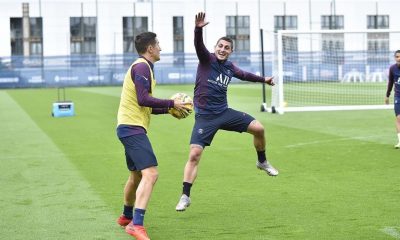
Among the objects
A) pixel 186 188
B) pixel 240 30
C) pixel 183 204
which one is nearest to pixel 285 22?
pixel 240 30

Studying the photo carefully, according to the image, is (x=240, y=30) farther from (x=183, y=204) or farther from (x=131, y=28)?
(x=183, y=204)

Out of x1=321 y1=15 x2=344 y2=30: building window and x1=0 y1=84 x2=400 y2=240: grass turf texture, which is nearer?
x1=0 y1=84 x2=400 y2=240: grass turf texture

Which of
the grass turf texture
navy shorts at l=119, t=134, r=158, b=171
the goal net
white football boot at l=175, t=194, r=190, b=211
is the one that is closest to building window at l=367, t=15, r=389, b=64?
the goal net

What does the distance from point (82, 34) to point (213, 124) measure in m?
57.8

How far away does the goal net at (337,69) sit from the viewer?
3510 centimetres

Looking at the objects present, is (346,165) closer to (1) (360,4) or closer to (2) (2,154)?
(2) (2,154)

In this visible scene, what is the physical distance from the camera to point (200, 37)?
880 cm

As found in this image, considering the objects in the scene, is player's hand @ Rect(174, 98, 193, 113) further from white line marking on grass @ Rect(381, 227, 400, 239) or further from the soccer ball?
white line marking on grass @ Rect(381, 227, 400, 239)

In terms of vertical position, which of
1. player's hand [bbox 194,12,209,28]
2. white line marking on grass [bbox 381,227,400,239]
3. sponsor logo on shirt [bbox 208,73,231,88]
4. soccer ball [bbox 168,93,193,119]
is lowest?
white line marking on grass [bbox 381,227,400,239]

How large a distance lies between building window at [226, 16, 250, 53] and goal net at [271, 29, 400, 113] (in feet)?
26.6

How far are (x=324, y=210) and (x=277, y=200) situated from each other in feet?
2.82

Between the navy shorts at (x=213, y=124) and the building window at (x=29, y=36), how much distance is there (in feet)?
190

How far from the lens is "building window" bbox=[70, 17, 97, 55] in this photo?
65562mm

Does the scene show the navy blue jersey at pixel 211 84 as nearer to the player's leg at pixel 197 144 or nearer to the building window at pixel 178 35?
the player's leg at pixel 197 144
